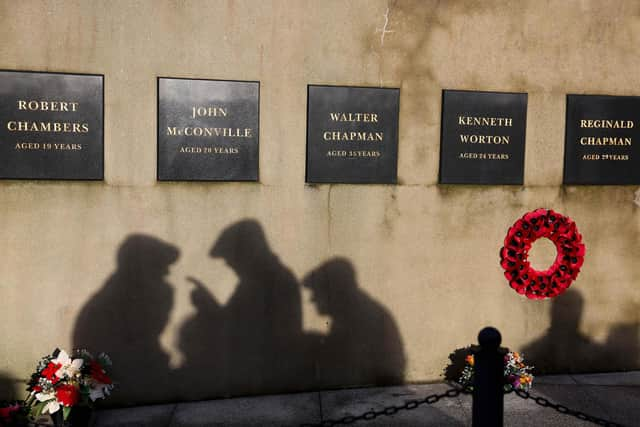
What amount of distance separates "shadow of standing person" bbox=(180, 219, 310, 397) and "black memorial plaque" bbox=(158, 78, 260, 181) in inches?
21.7

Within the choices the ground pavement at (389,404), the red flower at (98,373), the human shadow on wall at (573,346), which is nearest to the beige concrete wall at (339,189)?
the human shadow on wall at (573,346)

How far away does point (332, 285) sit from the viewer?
17.7ft

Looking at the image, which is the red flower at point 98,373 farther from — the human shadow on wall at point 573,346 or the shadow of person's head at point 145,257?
the human shadow on wall at point 573,346

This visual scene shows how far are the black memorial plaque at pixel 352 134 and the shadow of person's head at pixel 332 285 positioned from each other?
0.79 metres

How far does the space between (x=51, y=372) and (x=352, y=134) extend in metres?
3.15

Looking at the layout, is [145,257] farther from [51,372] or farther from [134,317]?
[51,372]

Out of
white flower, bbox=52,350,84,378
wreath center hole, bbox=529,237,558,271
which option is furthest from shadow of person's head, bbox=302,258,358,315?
white flower, bbox=52,350,84,378

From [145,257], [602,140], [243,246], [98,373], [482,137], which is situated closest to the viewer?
[98,373]

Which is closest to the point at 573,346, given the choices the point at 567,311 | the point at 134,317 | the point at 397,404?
the point at 567,311

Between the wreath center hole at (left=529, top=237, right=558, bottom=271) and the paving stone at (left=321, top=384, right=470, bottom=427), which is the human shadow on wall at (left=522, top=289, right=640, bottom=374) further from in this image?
the paving stone at (left=321, top=384, right=470, bottom=427)

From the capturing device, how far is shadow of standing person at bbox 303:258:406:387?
17.7 ft

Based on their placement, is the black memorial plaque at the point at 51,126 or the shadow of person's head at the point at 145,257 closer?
the black memorial plaque at the point at 51,126

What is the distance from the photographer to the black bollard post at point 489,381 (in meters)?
3.49

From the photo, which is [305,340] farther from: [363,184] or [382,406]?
[363,184]
